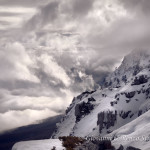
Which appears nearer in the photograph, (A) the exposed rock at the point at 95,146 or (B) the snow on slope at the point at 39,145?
(B) the snow on slope at the point at 39,145

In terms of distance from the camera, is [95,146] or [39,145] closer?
[39,145]

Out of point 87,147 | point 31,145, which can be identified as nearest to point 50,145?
point 31,145

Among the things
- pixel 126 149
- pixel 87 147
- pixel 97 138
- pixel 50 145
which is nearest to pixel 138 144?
pixel 126 149

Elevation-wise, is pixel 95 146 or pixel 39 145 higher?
pixel 39 145

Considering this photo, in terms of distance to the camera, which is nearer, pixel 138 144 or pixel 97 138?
pixel 97 138

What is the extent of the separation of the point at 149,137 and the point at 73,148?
7988cm

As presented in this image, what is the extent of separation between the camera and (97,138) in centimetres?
15212

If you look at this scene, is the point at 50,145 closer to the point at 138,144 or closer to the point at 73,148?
the point at 73,148

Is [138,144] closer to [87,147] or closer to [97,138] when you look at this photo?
[97,138]

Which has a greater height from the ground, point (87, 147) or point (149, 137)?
point (149, 137)

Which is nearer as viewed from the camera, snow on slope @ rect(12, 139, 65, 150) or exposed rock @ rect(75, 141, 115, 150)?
snow on slope @ rect(12, 139, 65, 150)

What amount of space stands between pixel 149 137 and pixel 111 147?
4944cm

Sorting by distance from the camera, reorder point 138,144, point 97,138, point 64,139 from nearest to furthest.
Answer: point 64,139
point 97,138
point 138,144

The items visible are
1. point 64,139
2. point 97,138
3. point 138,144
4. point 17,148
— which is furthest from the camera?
point 138,144
